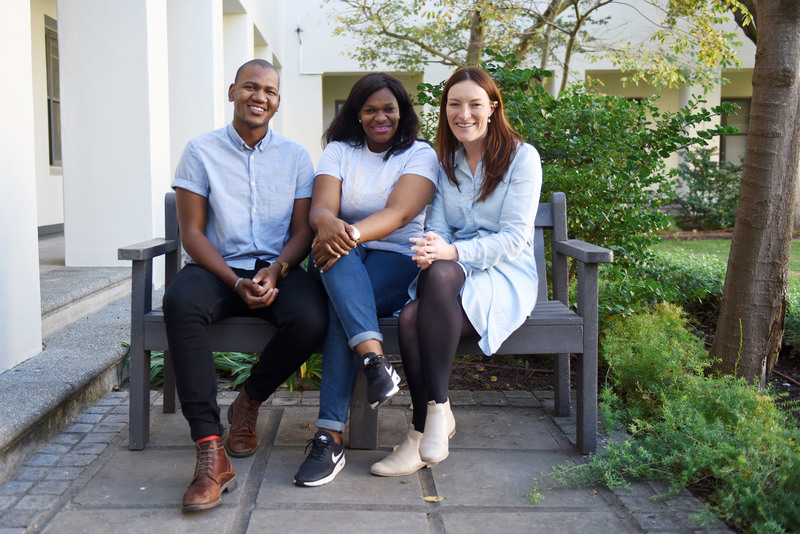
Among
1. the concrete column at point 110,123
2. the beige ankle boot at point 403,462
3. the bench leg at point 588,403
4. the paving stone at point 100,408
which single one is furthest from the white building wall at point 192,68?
the bench leg at point 588,403

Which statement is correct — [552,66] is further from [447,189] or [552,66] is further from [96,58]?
[447,189]

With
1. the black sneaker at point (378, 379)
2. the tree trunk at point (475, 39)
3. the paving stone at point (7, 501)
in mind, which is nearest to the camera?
the paving stone at point (7, 501)

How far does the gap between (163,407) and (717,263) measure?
4494mm

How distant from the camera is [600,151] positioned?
3953 mm

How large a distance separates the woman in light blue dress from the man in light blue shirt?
1.37 feet

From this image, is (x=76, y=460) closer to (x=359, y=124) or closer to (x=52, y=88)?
(x=359, y=124)

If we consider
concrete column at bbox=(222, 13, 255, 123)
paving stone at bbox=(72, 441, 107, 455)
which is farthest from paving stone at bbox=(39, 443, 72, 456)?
concrete column at bbox=(222, 13, 255, 123)

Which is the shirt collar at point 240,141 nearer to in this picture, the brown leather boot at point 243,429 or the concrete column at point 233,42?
the brown leather boot at point 243,429

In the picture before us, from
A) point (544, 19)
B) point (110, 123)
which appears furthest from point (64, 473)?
point (544, 19)

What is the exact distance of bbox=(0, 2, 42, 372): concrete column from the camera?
317 centimetres

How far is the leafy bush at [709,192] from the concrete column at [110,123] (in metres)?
10.5

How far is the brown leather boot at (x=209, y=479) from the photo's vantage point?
234 cm

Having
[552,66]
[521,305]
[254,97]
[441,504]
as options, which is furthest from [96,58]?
[552,66]

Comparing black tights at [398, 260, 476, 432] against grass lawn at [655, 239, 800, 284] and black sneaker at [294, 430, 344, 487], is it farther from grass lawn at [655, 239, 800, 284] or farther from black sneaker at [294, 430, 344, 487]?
grass lawn at [655, 239, 800, 284]
